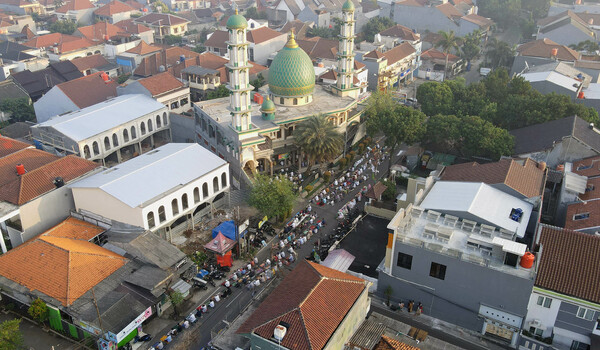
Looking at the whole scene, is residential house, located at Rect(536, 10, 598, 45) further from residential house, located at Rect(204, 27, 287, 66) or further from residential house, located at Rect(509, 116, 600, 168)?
residential house, located at Rect(204, 27, 287, 66)

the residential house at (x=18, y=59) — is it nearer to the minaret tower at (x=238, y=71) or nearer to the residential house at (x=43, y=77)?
the residential house at (x=43, y=77)

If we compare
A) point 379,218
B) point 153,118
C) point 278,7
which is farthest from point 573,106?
point 278,7

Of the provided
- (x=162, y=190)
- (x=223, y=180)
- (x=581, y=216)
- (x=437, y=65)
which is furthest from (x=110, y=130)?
(x=437, y=65)

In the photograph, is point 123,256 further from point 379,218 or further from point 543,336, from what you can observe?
point 543,336

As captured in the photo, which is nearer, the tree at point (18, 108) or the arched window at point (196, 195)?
the arched window at point (196, 195)

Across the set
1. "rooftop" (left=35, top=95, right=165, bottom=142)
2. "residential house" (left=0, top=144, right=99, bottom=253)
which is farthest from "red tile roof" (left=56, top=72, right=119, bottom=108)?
"residential house" (left=0, top=144, right=99, bottom=253)

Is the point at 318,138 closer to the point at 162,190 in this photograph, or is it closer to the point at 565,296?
the point at 162,190

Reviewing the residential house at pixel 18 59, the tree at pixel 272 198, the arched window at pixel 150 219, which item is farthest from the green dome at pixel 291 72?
the residential house at pixel 18 59
